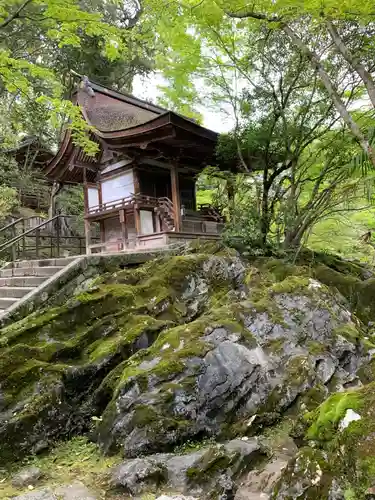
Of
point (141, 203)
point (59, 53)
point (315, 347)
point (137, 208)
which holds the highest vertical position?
point (59, 53)

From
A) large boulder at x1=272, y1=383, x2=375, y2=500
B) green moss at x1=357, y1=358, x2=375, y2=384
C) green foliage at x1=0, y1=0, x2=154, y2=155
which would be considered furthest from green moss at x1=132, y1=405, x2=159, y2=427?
green foliage at x1=0, y1=0, x2=154, y2=155

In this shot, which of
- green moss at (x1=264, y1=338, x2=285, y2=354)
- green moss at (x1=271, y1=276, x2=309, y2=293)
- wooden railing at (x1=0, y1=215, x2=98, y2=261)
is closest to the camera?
green moss at (x1=264, y1=338, x2=285, y2=354)

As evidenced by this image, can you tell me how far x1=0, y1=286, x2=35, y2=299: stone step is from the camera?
24.6ft

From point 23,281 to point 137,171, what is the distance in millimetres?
6007

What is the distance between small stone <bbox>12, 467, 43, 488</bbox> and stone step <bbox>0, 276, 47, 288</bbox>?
424 cm

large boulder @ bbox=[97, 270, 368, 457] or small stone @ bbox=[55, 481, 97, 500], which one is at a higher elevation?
large boulder @ bbox=[97, 270, 368, 457]

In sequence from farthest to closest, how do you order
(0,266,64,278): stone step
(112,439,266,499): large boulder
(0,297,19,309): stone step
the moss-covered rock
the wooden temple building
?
the wooden temple building
(0,266,64,278): stone step
(0,297,19,309): stone step
the moss-covered rock
(112,439,266,499): large boulder

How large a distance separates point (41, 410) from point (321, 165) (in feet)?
28.8

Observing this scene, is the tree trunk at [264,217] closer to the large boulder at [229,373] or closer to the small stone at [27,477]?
the large boulder at [229,373]

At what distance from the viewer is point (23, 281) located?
8094 mm

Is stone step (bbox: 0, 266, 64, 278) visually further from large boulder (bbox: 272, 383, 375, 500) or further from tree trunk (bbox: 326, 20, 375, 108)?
tree trunk (bbox: 326, 20, 375, 108)

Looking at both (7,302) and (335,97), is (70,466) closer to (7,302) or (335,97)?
(7,302)

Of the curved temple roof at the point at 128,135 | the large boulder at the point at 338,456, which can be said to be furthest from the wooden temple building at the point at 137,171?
the large boulder at the point at 338,456

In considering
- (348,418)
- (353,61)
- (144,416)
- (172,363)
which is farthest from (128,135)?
(348,418)
